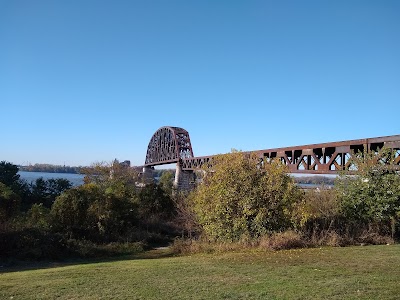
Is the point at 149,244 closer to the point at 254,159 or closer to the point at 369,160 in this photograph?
the point at 254,159

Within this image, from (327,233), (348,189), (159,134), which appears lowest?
(327,233)

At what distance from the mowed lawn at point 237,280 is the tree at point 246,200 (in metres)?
3.94

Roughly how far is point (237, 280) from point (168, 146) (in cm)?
8774

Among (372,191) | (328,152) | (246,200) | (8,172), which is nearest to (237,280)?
(246,200)

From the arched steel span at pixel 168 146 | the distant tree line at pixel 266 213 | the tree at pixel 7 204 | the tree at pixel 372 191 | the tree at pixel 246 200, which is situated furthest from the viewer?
the arched steel span at pixel 168 146

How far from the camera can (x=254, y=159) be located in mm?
17719

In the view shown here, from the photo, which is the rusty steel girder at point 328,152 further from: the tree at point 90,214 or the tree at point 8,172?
the tree at point 8,172

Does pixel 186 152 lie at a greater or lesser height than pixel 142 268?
greater

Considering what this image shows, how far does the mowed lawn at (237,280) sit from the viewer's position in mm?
7258

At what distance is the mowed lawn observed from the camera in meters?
7.26

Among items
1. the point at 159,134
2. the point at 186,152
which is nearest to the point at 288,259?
the point at 186,152

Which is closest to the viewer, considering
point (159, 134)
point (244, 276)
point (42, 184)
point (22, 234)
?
point (244, 276)

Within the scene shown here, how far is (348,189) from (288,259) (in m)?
7.93

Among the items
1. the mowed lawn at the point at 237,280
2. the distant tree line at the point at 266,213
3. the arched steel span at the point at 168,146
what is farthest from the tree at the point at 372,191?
the arched steel span at the point at 168,146
